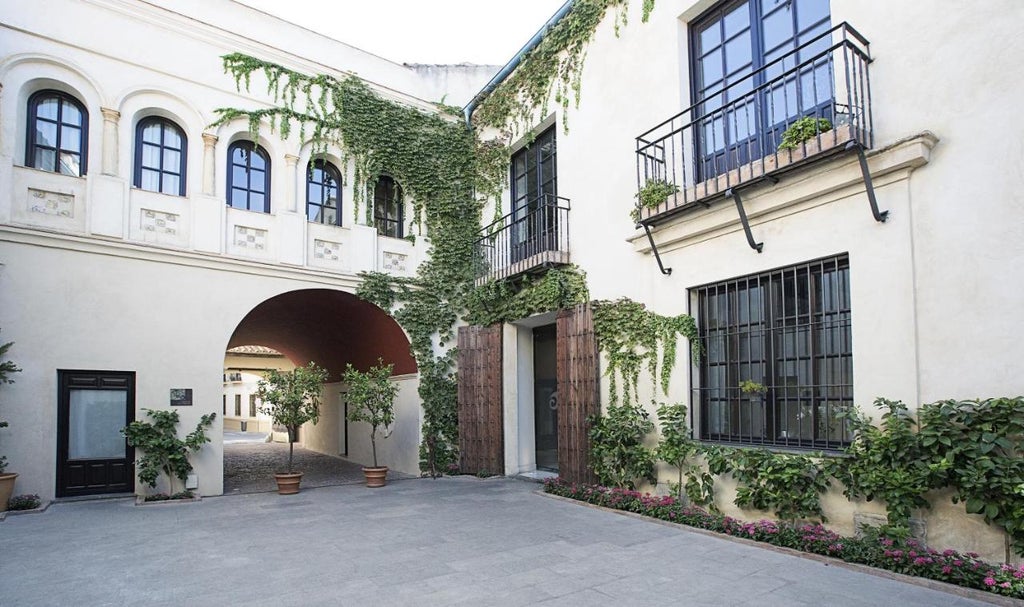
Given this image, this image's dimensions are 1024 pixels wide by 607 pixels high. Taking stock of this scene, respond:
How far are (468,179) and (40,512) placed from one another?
352 inches

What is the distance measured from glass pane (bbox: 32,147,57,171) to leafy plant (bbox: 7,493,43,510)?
187 inches

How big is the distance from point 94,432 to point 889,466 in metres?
10.4

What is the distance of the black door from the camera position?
29.3 feet

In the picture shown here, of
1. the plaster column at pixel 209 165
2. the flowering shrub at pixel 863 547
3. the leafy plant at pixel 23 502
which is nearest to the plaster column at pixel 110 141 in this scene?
the plaster column at pixel 209 165

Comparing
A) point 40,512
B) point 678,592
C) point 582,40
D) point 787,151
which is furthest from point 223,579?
point 582,40

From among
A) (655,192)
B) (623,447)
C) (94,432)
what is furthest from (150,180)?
(623,447)

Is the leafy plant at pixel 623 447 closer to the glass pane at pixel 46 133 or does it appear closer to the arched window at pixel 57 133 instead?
Answer: the arched window at pixel 57 133

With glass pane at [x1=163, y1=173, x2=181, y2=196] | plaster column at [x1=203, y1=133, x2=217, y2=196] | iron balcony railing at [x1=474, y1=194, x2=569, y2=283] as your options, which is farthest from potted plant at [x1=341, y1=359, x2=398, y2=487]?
glass pane at [x1=163, y1=173, x2=181, y2=196]

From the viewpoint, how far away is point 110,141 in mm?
9422

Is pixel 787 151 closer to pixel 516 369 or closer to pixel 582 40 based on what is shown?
pixel 582 40

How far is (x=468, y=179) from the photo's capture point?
42.1 feet

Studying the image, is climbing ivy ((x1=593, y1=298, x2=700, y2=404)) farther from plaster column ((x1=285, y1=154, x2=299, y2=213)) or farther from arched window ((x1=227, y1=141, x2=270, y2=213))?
arched window ((x1=227, y1=141, x2=270, y2=213))

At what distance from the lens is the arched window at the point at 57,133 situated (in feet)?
29.9

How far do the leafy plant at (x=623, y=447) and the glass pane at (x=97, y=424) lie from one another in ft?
23.7
